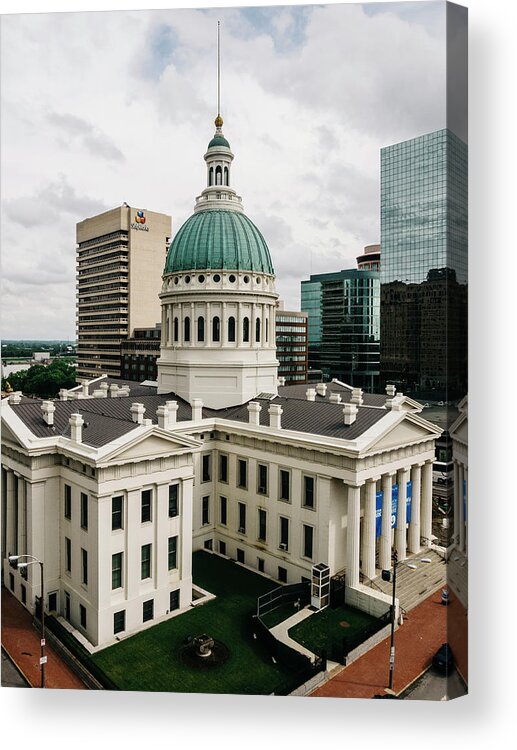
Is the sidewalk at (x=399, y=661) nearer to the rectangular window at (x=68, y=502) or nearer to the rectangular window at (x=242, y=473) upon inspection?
the rectangular window at (x=242, y=473)

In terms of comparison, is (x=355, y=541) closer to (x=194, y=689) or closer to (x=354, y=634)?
(x=354, y=634)

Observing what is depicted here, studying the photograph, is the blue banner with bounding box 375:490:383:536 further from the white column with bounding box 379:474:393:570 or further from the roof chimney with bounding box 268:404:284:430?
the roof chimney with bounding box 268:404:284:430

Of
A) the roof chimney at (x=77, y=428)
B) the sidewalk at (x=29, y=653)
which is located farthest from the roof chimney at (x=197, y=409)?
the sidewalk at (x=29, y=653)

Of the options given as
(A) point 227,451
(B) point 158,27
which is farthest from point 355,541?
(B) point 158,27

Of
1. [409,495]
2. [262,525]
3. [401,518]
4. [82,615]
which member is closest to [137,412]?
[82,615]

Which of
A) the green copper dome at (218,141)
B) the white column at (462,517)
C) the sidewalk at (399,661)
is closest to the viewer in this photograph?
the white column at (462,517)

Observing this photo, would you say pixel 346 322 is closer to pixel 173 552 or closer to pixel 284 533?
pixel 284 533
